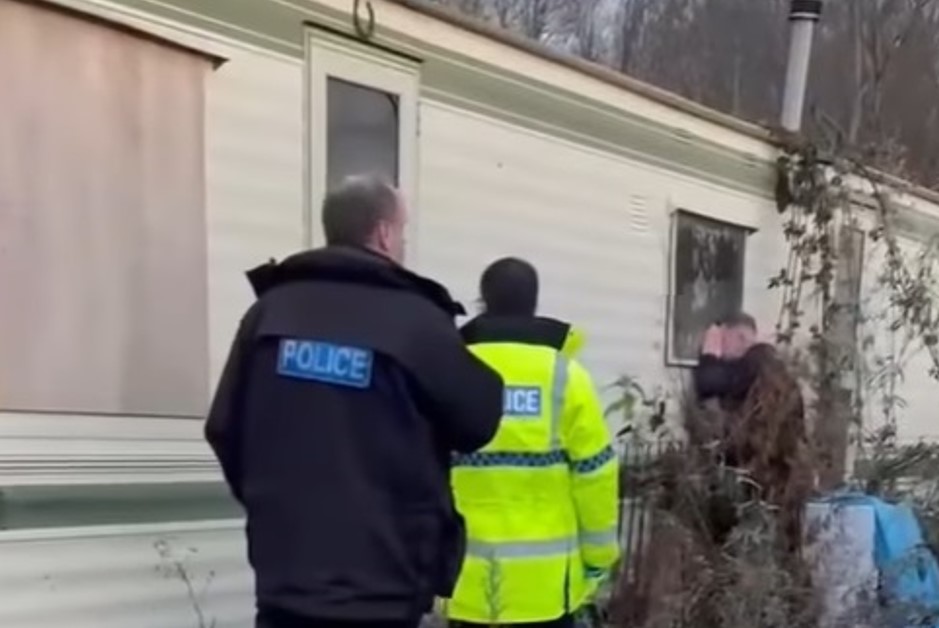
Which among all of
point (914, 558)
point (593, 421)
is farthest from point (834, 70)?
point (593, 421)

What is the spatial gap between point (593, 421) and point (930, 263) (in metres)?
4.22

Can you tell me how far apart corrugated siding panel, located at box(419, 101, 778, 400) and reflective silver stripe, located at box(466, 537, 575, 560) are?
3.95ft

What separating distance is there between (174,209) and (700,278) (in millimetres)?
3234

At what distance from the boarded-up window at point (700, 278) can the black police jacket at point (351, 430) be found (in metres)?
3.41

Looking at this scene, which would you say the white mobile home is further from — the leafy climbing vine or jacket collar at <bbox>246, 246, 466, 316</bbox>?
the leafy climbing vine

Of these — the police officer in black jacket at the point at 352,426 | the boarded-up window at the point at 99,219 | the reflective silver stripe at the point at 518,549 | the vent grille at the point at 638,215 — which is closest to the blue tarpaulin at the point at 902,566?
the vent grille at the point at 638,215

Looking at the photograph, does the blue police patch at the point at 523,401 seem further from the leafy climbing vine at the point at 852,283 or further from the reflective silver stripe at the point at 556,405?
the leafy climbing vine at the point at 852,283

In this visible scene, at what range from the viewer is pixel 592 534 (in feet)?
13.6

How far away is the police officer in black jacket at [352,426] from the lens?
3188 mm

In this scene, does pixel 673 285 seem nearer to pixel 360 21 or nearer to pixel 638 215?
pixel 638 215

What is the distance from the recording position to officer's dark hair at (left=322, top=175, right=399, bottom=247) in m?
3.31

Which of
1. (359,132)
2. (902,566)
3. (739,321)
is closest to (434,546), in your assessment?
(359,132)

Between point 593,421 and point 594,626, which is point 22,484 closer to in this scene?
point 593,421

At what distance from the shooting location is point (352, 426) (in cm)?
318
